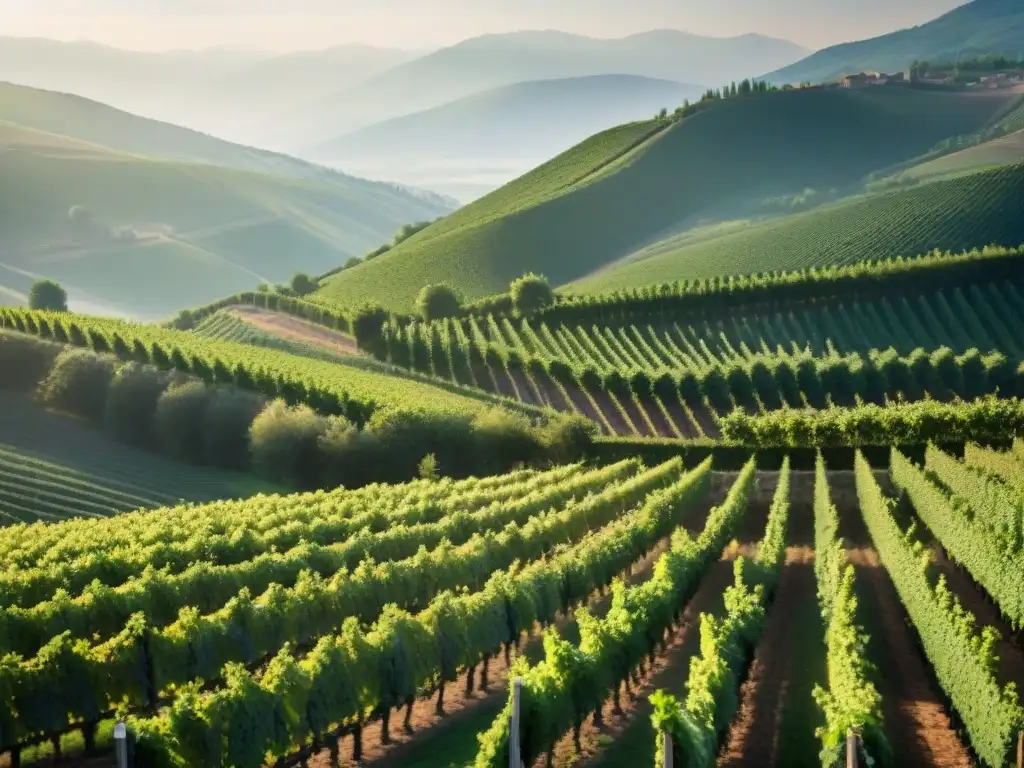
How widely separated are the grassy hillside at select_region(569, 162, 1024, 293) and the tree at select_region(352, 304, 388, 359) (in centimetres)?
3460

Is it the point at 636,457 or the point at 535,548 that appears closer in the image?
the point at 535,548

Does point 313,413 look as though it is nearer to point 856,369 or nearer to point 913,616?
point 856,369

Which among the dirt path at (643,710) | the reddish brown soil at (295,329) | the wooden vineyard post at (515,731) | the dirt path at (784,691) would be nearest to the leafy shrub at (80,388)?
the reddish brown soil at (295,329)

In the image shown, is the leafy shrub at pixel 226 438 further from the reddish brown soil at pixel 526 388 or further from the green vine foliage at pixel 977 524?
the green vine foliage at pixel 977 524

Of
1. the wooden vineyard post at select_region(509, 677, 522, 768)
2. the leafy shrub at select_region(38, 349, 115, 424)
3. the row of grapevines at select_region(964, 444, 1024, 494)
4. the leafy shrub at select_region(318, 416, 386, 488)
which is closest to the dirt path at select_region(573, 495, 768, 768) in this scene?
the wooden vineyard post at select_region(509, 677, 522, 768)

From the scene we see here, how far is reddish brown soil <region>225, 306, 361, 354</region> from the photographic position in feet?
355

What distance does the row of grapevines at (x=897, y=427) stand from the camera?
202 ft

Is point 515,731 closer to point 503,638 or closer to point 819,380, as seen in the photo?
point 503,638

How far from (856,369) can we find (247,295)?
8393 cm

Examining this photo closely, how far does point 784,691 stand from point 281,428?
1651 inches

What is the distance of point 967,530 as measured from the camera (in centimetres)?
3584

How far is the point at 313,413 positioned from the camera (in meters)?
66.8

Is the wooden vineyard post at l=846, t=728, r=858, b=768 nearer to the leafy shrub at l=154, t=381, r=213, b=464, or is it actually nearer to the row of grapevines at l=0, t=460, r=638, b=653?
the row of grapevines at l=0, t=460, r=638, b=653

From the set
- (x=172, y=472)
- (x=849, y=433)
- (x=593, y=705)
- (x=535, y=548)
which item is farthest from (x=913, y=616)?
(x=172, y=472)
